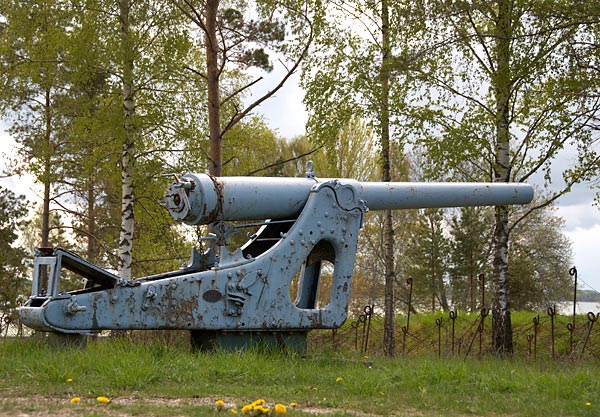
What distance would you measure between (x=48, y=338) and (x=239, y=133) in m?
12.6

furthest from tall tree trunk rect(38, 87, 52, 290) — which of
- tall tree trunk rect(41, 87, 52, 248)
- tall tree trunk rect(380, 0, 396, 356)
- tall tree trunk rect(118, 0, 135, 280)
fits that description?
tall tree trunk rect(380, 0, 396, 356)

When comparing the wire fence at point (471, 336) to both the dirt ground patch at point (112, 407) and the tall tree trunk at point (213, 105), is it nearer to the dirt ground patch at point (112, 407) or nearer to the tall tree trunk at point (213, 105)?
the tall tree trunk at point (213, 105)

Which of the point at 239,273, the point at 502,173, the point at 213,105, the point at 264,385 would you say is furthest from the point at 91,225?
the point at 264,385

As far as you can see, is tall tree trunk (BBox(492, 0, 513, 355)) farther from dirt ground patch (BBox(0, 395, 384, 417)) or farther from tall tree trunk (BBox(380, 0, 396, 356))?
dirt ground patch (BBox(0, 395, 384, 417))

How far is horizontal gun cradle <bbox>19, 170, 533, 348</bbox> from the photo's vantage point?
8.36 metres

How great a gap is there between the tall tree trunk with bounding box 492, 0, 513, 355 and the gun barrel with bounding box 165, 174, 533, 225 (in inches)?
149

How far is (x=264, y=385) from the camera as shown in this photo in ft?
22.9

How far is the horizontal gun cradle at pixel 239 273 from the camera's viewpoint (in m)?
8.36

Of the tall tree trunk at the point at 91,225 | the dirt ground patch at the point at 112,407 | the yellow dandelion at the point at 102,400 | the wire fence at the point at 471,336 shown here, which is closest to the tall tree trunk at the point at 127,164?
the wire fence at the point at 471,336

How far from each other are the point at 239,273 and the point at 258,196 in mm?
904

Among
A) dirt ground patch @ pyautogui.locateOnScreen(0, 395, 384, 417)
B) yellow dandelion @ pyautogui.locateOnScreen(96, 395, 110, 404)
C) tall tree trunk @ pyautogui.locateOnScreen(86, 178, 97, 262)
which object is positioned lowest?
dirt ground patch @ pyautogui.locateOnScreen(0, 395, 384, 417)

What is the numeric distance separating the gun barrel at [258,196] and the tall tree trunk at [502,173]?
3.78 meters

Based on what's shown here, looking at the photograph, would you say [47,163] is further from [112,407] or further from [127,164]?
[112,407]

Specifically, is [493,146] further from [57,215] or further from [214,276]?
[57,215]
